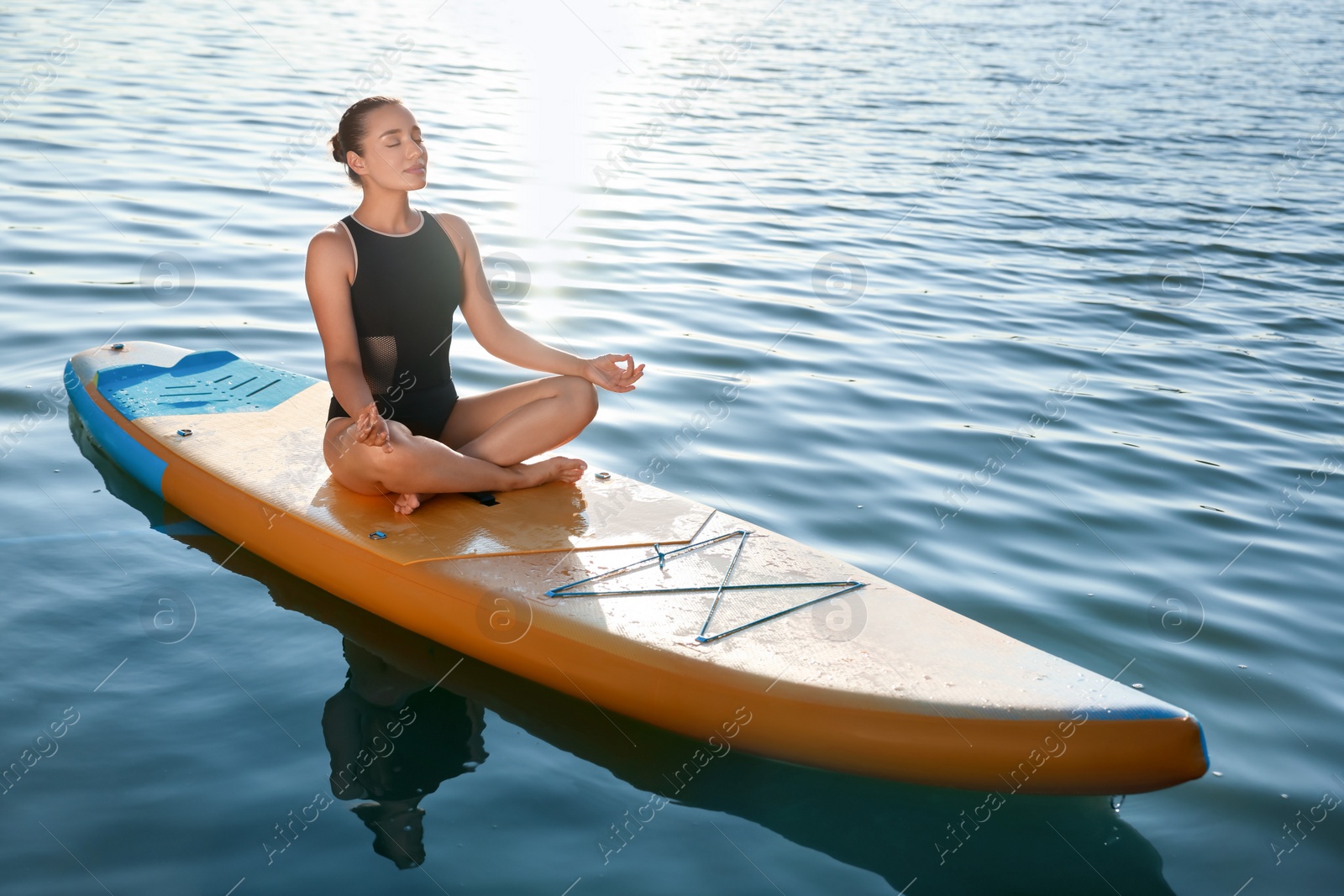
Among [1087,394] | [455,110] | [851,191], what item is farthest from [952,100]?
[1087,394]

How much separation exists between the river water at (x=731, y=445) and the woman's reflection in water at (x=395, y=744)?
13 mm

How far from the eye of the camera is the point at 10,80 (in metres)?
8.31

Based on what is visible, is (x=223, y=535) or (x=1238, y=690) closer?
(x=1238, y=690)

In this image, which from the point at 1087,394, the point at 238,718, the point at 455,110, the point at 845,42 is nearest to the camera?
the point at 238,718

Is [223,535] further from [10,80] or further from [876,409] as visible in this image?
[10,80]

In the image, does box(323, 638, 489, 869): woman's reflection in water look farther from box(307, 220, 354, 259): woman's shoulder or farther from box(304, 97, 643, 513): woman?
box(307, 220, 354, 259): woman's shoulder

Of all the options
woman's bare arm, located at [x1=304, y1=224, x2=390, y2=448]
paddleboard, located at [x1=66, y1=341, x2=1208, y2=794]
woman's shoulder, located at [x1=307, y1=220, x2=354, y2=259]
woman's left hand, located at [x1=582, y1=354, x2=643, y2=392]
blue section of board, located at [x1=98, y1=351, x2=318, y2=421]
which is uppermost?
woman's shoulder, located at [x1=307, y1=220, x2=354, y2=259]

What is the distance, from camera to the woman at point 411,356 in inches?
110

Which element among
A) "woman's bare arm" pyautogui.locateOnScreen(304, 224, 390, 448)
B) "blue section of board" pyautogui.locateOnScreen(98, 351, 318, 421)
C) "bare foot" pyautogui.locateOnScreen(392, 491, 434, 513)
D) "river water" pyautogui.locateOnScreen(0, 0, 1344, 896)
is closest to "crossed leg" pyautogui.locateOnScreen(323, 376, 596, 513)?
"bare foot" pyautogui.locateOnScreen(392, 491, 434, 513)

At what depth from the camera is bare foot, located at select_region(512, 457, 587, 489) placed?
311cm

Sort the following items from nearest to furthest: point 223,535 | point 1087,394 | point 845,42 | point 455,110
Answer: point 223,535, point 1087,394, point 455,110, point 845,42

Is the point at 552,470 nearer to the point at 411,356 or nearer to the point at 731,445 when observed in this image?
the point at 411,356

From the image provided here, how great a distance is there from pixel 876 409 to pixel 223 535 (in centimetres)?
243

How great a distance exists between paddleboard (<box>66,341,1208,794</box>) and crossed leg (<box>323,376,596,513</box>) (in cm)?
5
